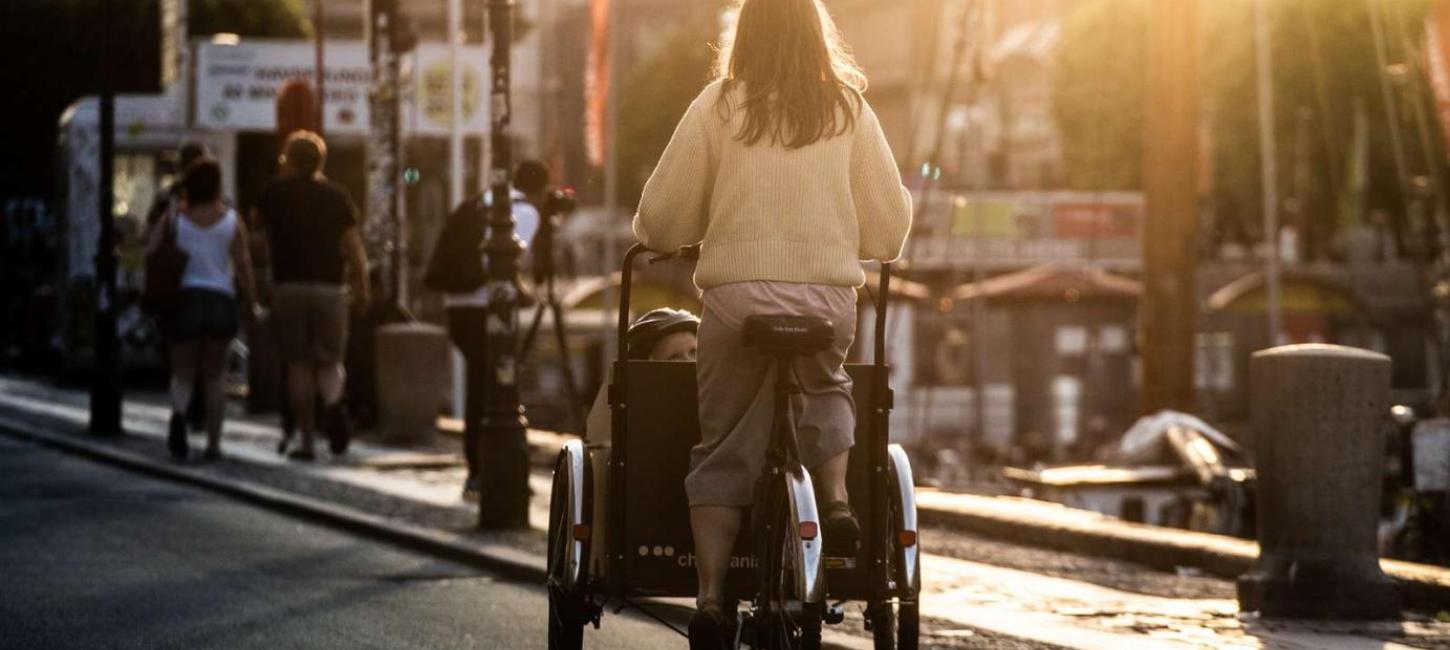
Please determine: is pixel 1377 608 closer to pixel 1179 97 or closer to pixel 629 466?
pixel 629 466

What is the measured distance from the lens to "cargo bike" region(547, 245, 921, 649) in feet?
19.7

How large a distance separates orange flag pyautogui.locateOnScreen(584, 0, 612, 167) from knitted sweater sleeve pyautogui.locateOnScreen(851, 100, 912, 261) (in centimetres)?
3561

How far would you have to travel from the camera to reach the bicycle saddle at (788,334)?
579 cm

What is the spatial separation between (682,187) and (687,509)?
0.84 metres

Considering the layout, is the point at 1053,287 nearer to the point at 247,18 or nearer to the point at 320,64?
the point at 320,64

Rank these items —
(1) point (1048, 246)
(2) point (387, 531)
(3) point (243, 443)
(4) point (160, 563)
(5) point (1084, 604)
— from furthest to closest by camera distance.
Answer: (1) point (1048, 246)
(3) point (243, 443)
(2) point (387, 531)
(4) point (160, 563)
(5) point (1084, 604)

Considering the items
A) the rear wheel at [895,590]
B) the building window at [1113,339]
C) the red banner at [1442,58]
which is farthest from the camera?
the building window at [1113,339]

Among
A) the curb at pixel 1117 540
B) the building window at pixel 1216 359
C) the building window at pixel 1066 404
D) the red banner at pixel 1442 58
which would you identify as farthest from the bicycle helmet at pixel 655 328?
the building window at pixel 1216 359

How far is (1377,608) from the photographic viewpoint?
29.4 ft

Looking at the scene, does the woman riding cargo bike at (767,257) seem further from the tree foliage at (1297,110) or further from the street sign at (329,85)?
the tree foliage at (1297,110)

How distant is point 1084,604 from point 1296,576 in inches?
35.3

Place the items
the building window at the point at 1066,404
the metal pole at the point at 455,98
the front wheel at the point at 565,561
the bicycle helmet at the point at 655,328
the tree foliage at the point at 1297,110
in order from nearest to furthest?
the front wheel at the point at 565,561 < the bicycle helmet at the point at 655,328 < the metal pole at the point at 455,98 < the building window at the point at 1066,404 < the tree foliage at the point at 1297,110

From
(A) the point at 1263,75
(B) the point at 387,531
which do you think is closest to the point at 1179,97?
(B) the point at 387,531

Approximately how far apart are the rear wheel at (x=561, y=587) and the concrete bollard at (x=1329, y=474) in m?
3.04
